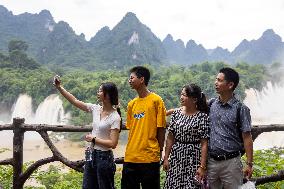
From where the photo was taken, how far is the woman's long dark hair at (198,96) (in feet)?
9.81

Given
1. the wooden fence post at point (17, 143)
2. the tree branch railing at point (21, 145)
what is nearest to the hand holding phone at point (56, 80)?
the tree branch railing at point (21, 145)

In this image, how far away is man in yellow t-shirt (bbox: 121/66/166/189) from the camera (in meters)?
3.08

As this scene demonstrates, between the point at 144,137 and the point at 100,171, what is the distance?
47cm

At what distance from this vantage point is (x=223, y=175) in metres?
2.90

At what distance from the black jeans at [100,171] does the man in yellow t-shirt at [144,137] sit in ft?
0.41

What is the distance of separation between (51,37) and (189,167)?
243ft

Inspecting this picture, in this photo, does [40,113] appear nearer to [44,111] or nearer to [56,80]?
[44,111]

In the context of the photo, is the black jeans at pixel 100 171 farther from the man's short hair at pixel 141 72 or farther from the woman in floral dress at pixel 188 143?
the man's short hair at pixel 141 72

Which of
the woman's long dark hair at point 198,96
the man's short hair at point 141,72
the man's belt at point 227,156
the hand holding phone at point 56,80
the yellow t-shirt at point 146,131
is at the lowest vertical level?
the man's belt at point 227,156

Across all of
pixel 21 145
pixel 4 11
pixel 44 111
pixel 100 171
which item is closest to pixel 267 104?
pixel 44 111

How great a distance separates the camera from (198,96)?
2.99 m

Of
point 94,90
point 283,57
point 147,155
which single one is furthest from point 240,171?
point 283,57

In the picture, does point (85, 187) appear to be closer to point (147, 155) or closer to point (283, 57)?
point (147, 155)

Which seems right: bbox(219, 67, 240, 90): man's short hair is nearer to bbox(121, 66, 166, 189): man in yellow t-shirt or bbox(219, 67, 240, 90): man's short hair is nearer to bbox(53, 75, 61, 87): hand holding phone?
bbox(121, 66, 166, 189): man in yellow t-shirt
